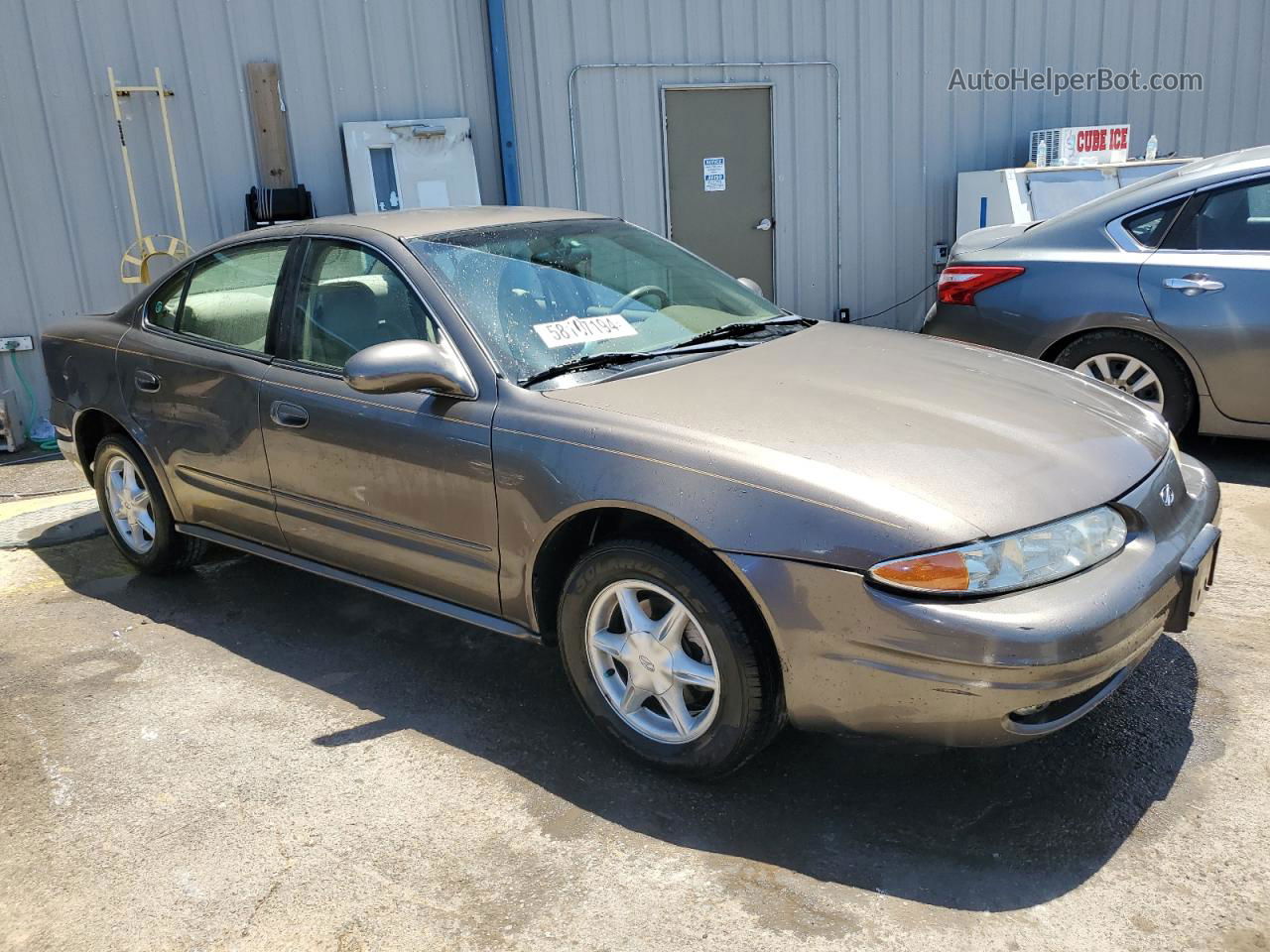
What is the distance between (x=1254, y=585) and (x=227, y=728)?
3.72 metres

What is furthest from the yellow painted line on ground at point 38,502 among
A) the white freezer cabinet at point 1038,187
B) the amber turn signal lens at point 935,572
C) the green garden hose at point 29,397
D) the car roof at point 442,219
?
the white freezer cabinet at point 1038,187

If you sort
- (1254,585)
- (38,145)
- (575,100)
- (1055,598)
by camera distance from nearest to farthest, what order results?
1. (1055,598)
2. (1254,585)
3. (38,145)
4. (575,100)

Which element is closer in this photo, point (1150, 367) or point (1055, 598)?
point (1055, 598)

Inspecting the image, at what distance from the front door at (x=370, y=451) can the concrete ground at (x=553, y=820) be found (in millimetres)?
496

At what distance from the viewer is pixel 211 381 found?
4.04m

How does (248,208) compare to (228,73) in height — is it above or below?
below

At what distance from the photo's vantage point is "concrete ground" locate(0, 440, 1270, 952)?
2.49 meters

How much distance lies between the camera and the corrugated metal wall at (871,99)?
8.48 meters

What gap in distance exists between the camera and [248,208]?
7477 millimetres

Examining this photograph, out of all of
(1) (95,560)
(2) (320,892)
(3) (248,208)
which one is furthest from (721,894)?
(3) (248,208)

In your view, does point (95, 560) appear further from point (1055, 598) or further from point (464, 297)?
point (1055, 598)

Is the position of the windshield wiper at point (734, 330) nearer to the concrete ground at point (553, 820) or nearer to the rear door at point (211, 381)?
the concrete ground at point (553, 820)

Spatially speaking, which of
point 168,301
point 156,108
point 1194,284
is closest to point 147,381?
point 168,301

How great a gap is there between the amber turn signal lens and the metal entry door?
271 inches
